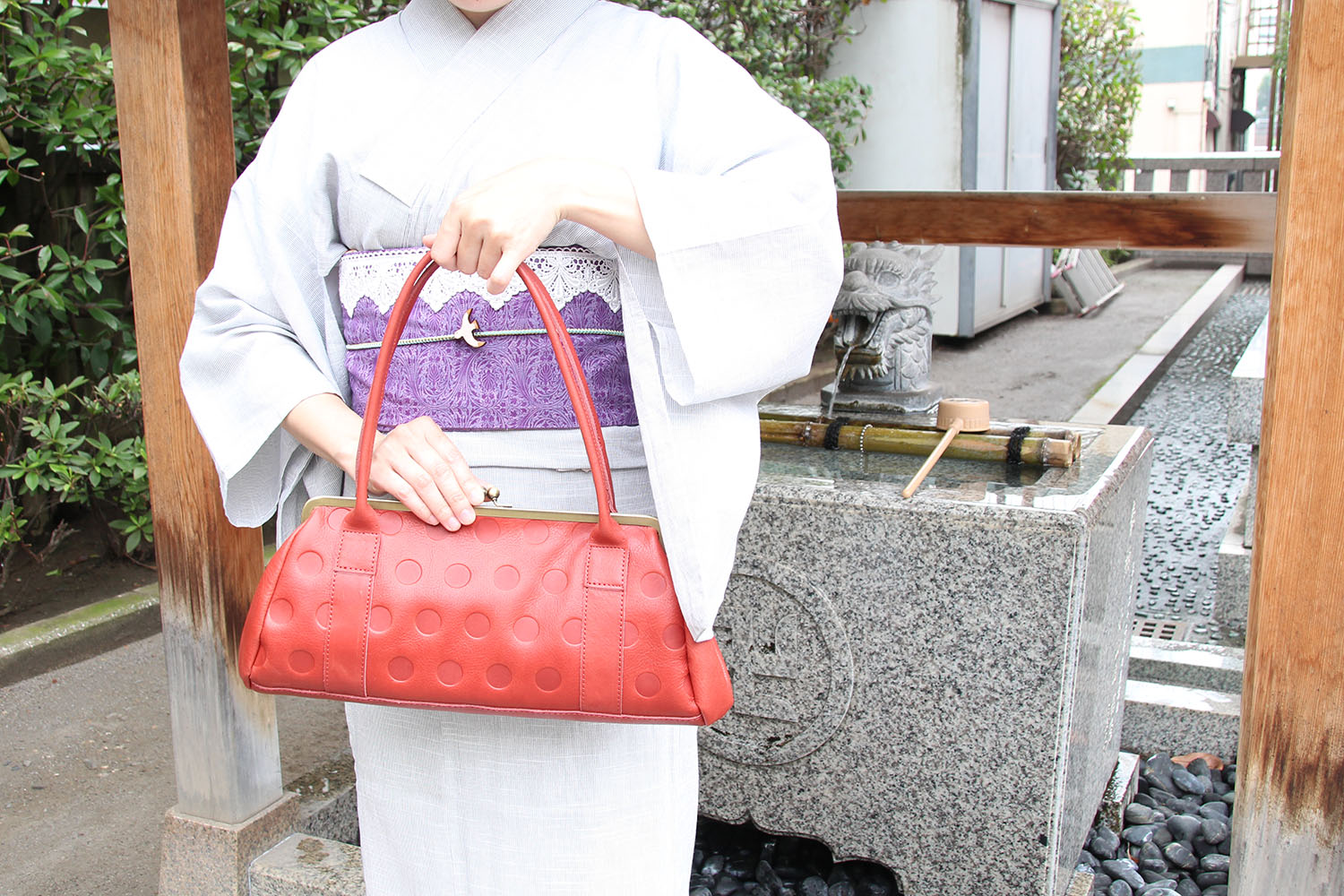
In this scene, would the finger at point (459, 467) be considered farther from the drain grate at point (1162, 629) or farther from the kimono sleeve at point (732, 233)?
the drain grate at point (1162, 629)

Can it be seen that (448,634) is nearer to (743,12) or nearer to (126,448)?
(126,448)

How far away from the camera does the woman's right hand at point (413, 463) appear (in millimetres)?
1357

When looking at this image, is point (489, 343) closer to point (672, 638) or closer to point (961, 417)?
point (672, 638)

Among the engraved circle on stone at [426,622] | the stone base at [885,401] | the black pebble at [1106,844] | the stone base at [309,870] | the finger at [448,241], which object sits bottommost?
the black pebble at [1106,844]

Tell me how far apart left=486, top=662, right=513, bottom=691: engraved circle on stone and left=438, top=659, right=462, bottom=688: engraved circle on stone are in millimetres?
34

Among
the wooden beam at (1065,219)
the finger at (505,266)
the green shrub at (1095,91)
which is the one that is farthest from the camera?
the green shrub at (1095,91)

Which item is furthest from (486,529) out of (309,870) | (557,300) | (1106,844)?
(1106,844)

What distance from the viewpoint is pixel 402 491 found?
54.2 inches

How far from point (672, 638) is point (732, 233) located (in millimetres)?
486

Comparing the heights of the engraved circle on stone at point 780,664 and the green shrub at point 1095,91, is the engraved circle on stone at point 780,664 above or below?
below

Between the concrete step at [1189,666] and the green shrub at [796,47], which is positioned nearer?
the concrete step at [1189,666]

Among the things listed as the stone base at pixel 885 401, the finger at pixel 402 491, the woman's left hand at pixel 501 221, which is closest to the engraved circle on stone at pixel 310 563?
the finger at pixel 402 491

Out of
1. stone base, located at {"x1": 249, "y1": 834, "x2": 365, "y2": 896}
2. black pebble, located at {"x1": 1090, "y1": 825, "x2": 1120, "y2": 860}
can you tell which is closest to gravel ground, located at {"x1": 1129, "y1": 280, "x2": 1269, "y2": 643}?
black pebble, located at {"x1": 1090, "y1": 825, "x2": 1120, "y2": 860}

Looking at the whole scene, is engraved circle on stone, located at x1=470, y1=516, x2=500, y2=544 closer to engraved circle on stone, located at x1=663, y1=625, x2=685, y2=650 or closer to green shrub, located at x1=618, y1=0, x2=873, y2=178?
engraved circle on stone, located at x1=663, y1=625, x2=685, y2=650
